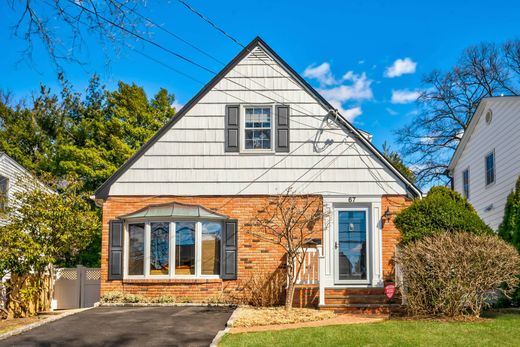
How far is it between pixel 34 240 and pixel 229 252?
4.50 metres

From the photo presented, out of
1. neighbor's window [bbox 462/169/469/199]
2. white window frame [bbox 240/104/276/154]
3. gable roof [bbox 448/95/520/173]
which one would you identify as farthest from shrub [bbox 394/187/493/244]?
neighbor's window [bbox 462/169/469/199]

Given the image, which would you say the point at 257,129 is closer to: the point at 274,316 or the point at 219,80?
the point at 219,80

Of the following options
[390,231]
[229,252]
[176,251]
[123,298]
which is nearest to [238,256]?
[229,252]

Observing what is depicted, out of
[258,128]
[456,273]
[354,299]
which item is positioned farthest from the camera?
[258,128]

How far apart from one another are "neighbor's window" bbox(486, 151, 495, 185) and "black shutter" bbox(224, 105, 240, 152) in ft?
27.4

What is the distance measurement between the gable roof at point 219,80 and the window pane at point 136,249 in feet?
3.67

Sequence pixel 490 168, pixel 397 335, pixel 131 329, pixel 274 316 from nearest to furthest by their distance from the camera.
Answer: pixel 397 335 → pixel 131 329 → pixel 274 316 → pixel 490 168

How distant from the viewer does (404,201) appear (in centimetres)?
1398

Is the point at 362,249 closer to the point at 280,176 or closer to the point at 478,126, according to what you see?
the point at 280,176

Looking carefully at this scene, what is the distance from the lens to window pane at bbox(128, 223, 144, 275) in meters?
13.9

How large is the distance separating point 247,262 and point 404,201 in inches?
159

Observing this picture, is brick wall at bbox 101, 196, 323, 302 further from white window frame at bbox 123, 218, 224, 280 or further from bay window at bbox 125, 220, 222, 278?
bay window at bbox 125, 220, 222, 278

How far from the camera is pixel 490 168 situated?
1802 cm

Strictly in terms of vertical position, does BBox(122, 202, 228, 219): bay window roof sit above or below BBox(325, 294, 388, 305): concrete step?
above
